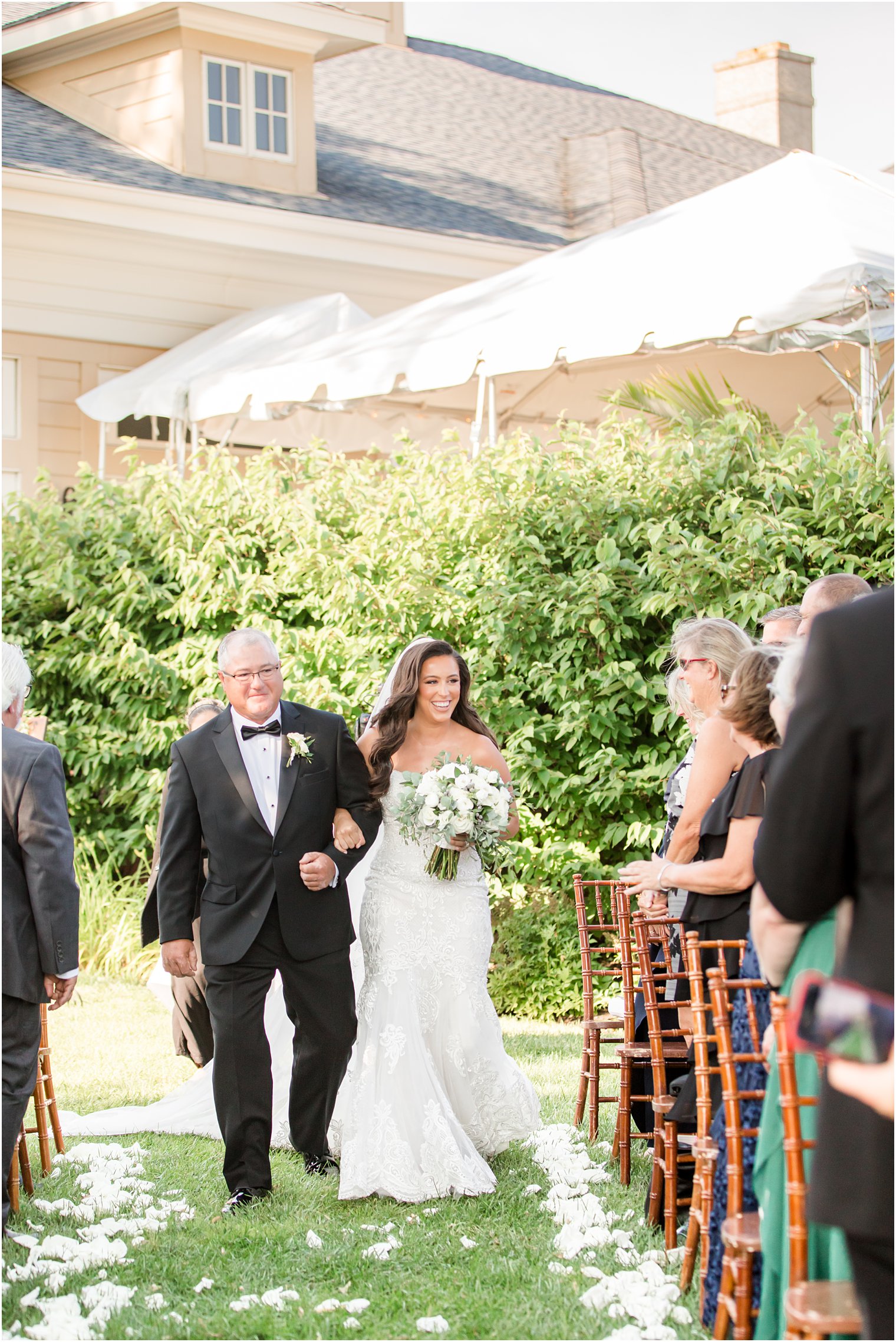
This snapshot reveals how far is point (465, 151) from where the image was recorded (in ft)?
70.3

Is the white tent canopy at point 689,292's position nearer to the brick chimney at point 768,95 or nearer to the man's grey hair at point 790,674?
the man's grey hair at point 790,674

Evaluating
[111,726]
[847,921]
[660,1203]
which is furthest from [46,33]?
[847,921]

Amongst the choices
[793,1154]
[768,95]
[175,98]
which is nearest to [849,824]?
[793,1154]

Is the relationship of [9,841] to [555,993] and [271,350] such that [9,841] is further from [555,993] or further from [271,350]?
[271,350]

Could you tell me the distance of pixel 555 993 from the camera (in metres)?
9.65

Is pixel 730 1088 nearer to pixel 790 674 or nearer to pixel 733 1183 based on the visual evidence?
pixel 733 1183

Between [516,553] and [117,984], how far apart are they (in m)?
4.49

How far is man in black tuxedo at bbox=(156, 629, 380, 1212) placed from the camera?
6109 mm

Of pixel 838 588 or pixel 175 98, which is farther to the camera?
pixel 175 98

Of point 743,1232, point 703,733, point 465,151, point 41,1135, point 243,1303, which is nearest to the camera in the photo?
point 743,1232

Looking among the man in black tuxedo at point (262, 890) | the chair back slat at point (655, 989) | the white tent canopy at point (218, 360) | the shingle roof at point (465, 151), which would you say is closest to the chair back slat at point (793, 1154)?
the chair back slat at point (655, 989)

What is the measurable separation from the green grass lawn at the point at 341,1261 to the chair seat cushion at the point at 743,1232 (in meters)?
0.54

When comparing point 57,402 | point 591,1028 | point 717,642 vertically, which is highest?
point 57,402

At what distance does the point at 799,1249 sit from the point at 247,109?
56.7 feet
